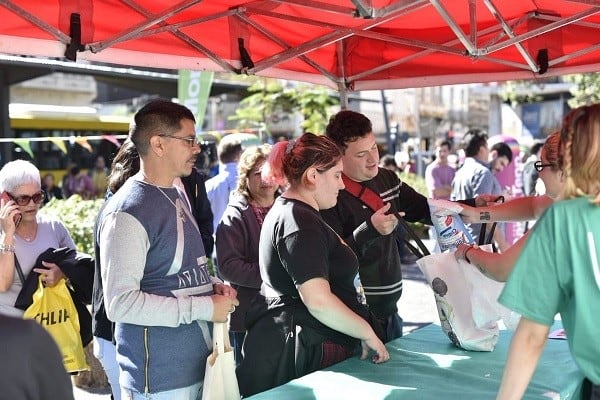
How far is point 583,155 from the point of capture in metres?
1.50

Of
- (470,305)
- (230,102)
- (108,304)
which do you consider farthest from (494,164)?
(230,102)

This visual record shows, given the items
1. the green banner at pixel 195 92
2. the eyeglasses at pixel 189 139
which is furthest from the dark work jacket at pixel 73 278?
the green banner at pixel 195 92

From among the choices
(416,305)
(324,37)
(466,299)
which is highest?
(324,37)

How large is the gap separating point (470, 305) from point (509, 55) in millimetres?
2271

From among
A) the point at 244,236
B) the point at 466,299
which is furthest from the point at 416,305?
the point at 466,299

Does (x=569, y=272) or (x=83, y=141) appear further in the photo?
(x=83, y=141)

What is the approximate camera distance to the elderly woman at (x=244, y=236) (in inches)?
143

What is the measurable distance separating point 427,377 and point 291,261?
2.13 feet

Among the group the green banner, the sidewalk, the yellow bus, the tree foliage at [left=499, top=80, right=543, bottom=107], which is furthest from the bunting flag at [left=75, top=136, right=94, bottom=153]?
the tree foliage at [left=499, top=80, right=543, bottom=107]

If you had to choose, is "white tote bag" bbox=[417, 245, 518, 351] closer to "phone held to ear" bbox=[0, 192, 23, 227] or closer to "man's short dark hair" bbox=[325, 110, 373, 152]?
"man's short dark hair" bbox=[325, 110, 373, 152]

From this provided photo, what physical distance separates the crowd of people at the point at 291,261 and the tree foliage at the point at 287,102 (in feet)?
48.6

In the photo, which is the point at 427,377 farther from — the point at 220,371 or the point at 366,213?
the point at 366,213

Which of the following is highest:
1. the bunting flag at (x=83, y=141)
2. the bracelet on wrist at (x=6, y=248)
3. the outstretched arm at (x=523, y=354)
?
the bunting flag at (x=83, y=141)

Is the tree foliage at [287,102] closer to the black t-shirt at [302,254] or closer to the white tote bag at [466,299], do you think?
the white tote bag at [466,299]
